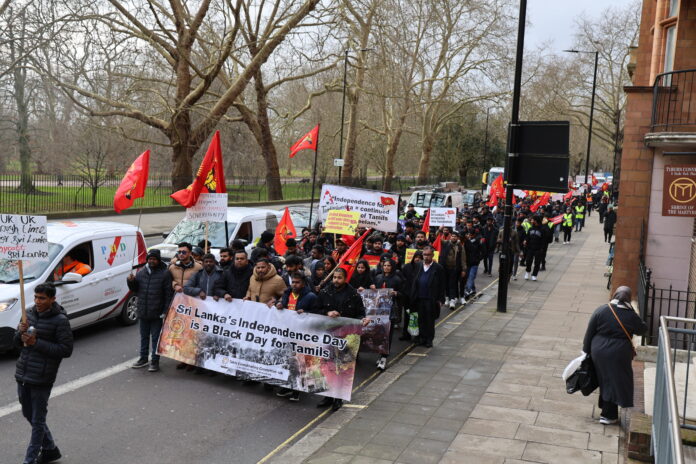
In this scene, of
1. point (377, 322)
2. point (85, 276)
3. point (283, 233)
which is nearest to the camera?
point (377, 322)

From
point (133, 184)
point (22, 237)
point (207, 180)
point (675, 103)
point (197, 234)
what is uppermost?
point (675, 103)

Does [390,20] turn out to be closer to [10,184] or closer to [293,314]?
[10,184]

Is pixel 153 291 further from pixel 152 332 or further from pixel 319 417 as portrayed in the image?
pixel 319 417

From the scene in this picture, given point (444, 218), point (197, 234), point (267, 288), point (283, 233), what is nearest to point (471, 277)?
point (444, 218)

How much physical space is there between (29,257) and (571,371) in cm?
584

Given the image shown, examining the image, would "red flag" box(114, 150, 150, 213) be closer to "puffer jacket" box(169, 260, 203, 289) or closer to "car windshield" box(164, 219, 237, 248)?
"puffer jacket" box(169, 260, 203, 289)

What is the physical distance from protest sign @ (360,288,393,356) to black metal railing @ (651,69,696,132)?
549cm

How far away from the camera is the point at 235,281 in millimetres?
9211

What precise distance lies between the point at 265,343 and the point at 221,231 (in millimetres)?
6454

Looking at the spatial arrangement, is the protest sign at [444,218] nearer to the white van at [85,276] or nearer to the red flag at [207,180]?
the red flag at [207,180]

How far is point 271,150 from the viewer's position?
4028 cm

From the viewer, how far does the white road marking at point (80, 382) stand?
7363 millimetres

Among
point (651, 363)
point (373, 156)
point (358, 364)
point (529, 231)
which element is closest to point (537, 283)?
point (529, 231)

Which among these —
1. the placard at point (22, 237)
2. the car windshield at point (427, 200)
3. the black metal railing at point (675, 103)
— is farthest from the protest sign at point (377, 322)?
the car windshield at point (427, 200)
